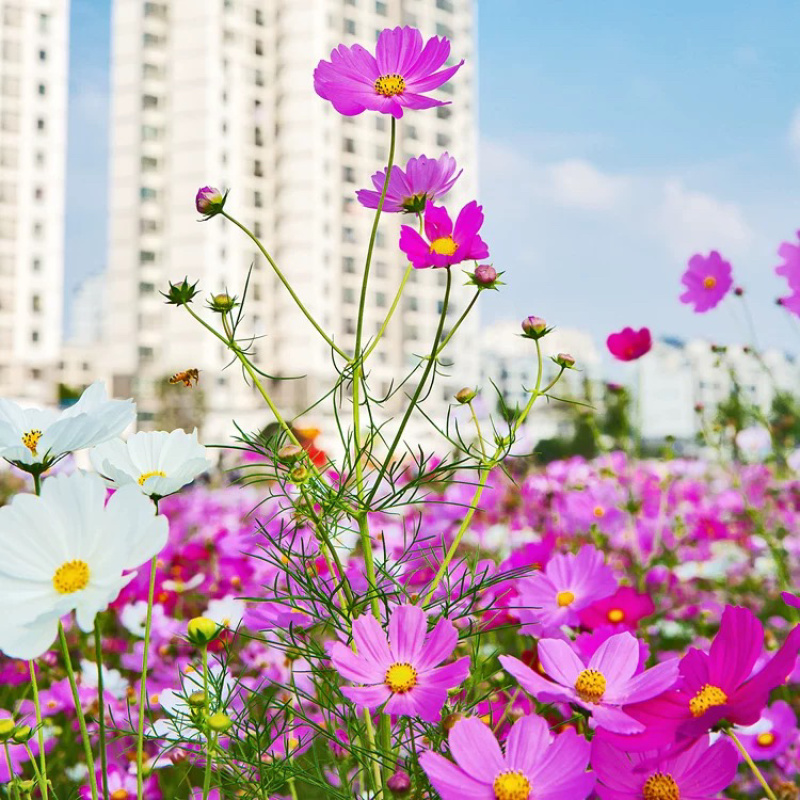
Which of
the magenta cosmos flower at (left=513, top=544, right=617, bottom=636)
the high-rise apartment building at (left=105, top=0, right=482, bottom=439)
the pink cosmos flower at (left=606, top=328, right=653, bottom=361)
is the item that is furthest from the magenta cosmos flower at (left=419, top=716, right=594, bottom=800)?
the high-rise apartment building at (left=105, top=0, right=482, bottom=439)

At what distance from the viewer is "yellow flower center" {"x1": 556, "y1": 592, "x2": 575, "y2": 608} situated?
60 centimetres

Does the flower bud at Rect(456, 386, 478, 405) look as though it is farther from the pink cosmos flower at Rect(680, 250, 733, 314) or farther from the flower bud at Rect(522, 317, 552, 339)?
the pink cosmos flower at Rect(680, 250, 733, 314)

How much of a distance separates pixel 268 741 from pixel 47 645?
26 cm

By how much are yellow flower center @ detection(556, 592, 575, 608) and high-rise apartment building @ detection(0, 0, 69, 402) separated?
22.3 m

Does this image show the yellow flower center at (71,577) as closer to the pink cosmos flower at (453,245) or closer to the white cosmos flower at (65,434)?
the white cosmos flower at (65,434)

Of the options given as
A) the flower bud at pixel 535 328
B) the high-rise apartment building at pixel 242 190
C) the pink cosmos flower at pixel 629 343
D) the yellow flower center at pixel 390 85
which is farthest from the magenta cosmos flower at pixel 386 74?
the high-rise apartment building at pixel 242 190

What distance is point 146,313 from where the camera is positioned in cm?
2133

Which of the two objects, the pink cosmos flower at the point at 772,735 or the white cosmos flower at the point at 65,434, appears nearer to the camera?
the white cosmos flower at the point at 65,434

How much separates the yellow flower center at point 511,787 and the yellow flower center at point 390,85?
349mm

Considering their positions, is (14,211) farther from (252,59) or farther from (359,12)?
(359,12)

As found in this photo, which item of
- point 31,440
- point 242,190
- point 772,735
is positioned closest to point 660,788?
point 31,440

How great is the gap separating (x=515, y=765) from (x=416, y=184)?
0.32 m

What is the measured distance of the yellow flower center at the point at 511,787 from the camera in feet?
1.13

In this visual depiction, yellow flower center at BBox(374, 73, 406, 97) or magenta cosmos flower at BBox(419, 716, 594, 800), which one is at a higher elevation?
yellow flower center at BBox(374, 73, 406, 97)
